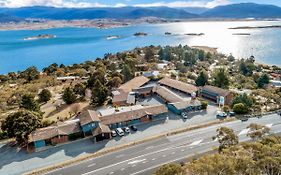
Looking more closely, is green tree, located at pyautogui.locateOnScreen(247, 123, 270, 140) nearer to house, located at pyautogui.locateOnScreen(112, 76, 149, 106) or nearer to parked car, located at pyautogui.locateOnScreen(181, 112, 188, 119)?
parked car, located at pyautogui.locateOnScreen(181, 112, 188, 119)

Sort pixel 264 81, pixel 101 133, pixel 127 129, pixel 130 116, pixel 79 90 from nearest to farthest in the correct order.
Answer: pixel 101 133, pixel 127 129, pixel 130 116, pixel 79 90, pixel 264 81

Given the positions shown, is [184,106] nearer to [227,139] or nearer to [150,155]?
[150,155]

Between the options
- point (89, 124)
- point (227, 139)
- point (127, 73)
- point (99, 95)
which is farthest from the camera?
point (127, 73)

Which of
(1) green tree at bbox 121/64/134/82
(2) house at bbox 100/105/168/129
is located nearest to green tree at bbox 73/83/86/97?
(1) green tree at bbox 121/64/134/82

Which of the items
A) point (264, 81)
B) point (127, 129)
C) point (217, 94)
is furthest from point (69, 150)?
point (264, 81)

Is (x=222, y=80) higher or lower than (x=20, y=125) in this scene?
higher

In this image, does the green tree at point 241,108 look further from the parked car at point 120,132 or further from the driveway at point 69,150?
the parked car at point 120,132
